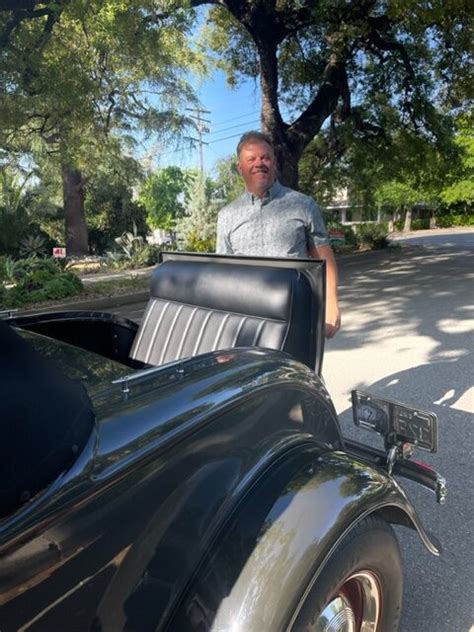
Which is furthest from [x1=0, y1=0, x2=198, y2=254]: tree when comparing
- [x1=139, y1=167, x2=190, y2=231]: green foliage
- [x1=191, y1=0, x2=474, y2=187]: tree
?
[x1=139, y1=167, x2=190, y2=231]: green foliage

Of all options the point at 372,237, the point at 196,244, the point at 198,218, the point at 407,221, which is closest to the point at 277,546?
the point at 196,244

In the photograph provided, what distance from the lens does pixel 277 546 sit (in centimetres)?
123

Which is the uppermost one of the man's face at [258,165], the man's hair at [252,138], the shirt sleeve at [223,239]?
the man's hair at [252,138]

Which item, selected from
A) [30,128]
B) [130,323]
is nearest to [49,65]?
[30,128]

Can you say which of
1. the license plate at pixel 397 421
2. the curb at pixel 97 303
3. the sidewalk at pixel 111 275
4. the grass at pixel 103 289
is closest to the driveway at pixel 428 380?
the license plate at pixel 397 421

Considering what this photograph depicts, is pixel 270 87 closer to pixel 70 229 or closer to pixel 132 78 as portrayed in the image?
pixel 132 78

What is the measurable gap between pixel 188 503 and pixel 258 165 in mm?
1908

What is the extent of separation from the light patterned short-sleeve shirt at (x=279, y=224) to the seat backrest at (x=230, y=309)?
31 cm

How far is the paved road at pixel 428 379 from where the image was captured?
204 centimetres

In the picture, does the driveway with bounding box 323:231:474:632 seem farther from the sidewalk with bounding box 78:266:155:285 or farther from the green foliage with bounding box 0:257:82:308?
the green foliage with bounding box 0:257:82:308

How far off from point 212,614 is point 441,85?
1357 cm

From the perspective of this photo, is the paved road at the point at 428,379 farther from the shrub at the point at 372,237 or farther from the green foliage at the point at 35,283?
the shrub at the point at 372,237

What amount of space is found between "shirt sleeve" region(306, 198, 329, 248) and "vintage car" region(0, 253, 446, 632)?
1.16 metres

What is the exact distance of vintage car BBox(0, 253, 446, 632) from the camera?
91 cm
